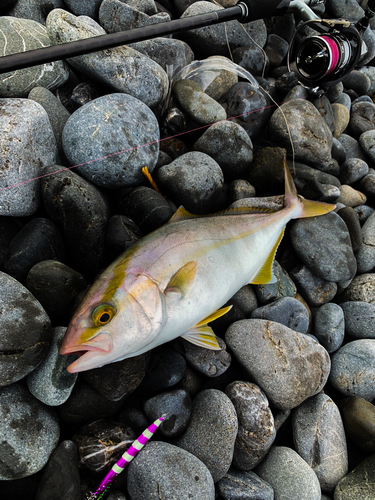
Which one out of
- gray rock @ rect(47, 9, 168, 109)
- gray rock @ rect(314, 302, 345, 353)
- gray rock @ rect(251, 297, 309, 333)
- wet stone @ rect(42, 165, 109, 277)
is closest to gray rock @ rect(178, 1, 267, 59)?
gray rock @ rect(47, 9, 168, 109)

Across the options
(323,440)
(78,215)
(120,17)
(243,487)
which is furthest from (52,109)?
(323,440)

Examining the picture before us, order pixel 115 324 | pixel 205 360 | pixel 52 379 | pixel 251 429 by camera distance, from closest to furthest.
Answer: pixel 115 324, pixel 52 379, pixel 251 429, pixel 205 360

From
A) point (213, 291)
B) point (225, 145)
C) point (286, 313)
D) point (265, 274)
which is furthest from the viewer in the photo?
point (225, 145)

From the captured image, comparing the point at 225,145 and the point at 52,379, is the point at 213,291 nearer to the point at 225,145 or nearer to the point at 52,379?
the point at 52,379

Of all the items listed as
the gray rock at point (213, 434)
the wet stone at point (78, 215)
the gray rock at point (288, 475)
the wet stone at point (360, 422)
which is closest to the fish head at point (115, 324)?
the wet stone at point (78, 215)

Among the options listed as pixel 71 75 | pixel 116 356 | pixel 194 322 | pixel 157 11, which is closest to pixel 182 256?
pixel 194 322

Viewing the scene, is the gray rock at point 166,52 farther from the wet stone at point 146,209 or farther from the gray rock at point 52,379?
the gray rock at point 52,379
